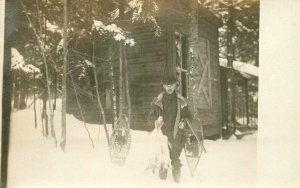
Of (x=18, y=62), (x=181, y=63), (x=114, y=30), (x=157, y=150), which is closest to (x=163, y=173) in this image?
(x=157, y=150)

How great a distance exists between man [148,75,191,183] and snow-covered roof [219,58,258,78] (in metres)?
0.23

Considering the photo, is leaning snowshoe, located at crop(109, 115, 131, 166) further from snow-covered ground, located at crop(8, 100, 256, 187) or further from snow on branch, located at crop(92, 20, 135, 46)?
snow on branch, located at crop(92, 20, 135, 46)

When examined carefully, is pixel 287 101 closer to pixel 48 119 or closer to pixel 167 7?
pixel 167 7

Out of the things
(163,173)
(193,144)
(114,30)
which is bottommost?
(163,173)

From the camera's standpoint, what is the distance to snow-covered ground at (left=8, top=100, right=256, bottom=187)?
1.62m

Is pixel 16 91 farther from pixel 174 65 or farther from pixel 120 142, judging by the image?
pixel 174 65

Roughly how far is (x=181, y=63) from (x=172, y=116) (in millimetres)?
233

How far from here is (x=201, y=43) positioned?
1659mm

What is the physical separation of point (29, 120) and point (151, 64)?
569 mm

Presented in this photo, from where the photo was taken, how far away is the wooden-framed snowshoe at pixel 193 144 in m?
1.64

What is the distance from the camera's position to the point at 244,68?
5.36 ft

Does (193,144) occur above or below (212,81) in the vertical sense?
below

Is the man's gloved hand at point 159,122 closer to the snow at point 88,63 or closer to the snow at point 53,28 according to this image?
the snow at point 88,63

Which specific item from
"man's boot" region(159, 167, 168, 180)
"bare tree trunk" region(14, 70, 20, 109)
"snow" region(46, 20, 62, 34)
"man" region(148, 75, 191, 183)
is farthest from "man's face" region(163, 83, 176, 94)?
"bare tree trunk" region(14, 70, 20, 109)
